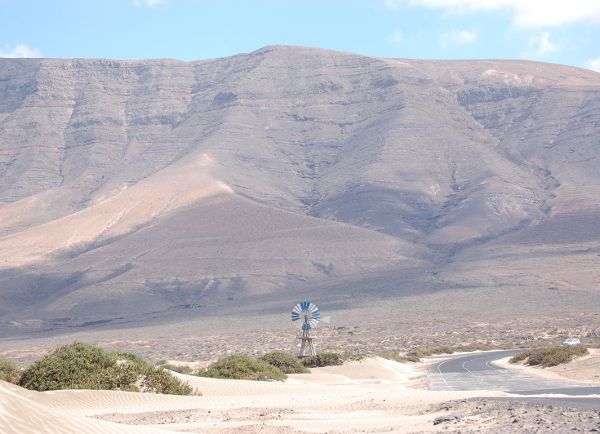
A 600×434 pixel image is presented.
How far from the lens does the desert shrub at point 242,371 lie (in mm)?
34219

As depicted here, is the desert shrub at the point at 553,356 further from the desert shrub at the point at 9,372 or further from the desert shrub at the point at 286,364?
the desert shrub at the point at 9,372

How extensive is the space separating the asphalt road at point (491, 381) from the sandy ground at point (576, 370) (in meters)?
0.78

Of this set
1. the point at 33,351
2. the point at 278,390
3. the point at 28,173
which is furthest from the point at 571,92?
the point at 278,390

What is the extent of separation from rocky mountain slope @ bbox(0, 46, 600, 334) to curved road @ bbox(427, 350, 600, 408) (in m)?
57.7

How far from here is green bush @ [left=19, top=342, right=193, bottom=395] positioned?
2541 cm

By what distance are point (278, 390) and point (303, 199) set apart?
131862mm

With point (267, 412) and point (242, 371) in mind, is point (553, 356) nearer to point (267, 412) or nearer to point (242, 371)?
point (242, 371)

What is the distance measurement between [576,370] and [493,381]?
184 inches

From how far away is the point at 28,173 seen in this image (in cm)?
18662

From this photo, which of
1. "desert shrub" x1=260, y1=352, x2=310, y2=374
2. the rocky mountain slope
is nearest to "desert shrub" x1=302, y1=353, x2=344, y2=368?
"desert shrub" x1=260, y1=352, x2=310, y2=374

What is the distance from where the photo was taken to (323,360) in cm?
4612

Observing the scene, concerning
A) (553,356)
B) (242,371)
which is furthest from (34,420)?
(553,356)

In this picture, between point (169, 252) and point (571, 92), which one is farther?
point (571, 92)

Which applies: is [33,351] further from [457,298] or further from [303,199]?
[303,199]
